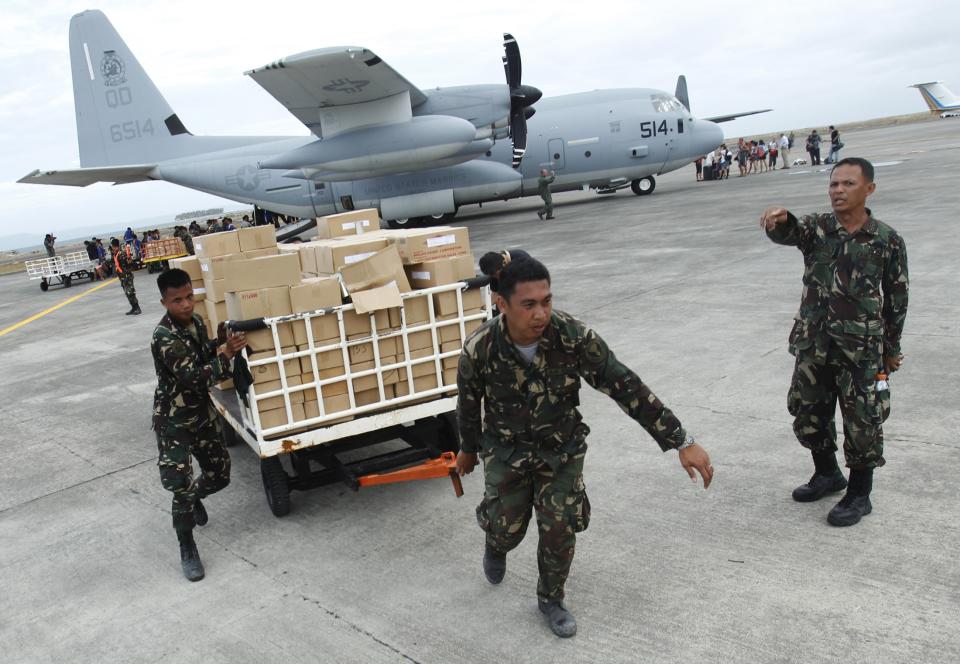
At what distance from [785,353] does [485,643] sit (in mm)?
5174

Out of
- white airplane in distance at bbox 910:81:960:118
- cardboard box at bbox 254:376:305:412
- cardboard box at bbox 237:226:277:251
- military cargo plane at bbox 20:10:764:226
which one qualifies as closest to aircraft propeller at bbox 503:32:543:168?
military cargo plane at bbox 20:10:764:226

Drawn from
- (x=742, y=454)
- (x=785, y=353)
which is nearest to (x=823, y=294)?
(x=742, y=454)

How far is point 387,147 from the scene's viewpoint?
18.8m

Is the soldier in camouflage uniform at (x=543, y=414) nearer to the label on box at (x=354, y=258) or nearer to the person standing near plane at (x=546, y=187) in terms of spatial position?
the label on box at (x=354, y=258)

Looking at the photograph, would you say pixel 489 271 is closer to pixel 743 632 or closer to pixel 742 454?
pixel 742 454

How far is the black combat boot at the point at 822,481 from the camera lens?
443 centimetres

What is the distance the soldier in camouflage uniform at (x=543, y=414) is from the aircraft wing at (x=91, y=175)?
80.5 feet

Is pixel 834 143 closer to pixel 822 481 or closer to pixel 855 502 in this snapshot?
pixel 822 481

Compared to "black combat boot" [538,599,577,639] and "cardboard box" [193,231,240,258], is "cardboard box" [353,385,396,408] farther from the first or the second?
"cardboard box" [193,231,240,258]

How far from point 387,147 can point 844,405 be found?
16.3m

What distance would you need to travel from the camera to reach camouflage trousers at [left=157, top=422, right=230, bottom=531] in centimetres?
438

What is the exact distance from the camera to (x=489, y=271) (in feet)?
18.0

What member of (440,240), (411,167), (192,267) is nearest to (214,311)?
(192,267)

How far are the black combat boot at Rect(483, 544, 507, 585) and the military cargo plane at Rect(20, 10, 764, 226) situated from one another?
669 inches
